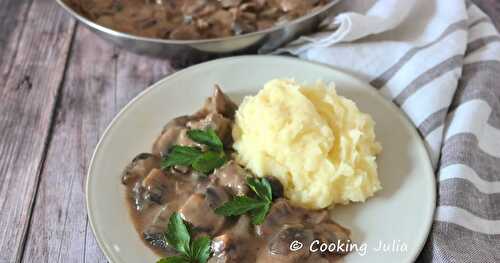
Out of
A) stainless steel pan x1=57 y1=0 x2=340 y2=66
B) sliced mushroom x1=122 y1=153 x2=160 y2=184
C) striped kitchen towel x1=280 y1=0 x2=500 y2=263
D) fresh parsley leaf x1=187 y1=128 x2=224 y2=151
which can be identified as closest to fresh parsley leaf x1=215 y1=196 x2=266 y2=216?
fresh parsley leaf x1=187 y1=128 x2=224 y2=151

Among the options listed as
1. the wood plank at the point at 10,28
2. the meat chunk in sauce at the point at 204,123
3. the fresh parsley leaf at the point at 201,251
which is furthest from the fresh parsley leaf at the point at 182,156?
the wood plank at the point at 10,28

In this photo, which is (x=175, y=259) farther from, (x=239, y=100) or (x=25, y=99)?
(x=25, y=99)

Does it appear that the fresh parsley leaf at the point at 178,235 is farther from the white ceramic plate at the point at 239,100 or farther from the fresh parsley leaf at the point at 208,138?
the fresh parsley leaf at the point at 208,138

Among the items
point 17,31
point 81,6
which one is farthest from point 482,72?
point 17,31

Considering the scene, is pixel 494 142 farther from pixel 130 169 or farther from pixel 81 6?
pixel 81 6

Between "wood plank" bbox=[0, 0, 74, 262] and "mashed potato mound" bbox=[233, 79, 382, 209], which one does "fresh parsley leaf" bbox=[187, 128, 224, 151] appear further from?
"wood plank" bbox=[0, 0, 74, 262]

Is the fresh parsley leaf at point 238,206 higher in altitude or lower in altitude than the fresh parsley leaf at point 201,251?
higher
